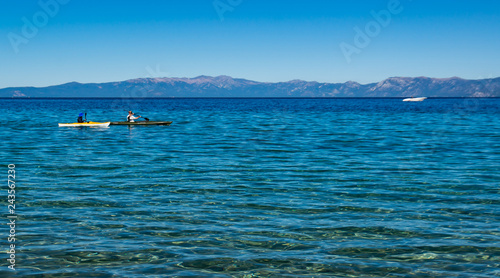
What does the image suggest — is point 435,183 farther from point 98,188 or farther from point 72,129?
point 72,129

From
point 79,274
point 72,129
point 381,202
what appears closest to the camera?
point 79,274

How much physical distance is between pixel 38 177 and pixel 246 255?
585 inches

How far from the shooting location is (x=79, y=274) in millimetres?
10180

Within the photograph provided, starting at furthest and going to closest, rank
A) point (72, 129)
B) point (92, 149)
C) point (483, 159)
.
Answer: point (72, 129) → point (92, 149) → point (483, 159)

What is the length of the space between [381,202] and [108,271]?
10.4m

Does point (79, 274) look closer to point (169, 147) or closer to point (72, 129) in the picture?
point (169, 147)

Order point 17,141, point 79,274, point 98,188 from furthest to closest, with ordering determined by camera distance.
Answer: point 17,141
point 98,188
point 79,274

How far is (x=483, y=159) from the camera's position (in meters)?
29.0

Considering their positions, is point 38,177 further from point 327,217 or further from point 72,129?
point 72,129

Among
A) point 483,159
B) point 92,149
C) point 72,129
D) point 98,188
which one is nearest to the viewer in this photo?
point 98,188

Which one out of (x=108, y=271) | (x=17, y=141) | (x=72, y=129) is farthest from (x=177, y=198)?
(x=72, y=129)

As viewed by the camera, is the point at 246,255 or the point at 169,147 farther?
the point at 169,147

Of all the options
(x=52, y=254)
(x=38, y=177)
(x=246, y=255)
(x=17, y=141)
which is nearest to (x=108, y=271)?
(x=52, y=254)

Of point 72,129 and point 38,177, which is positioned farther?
point 72,129
